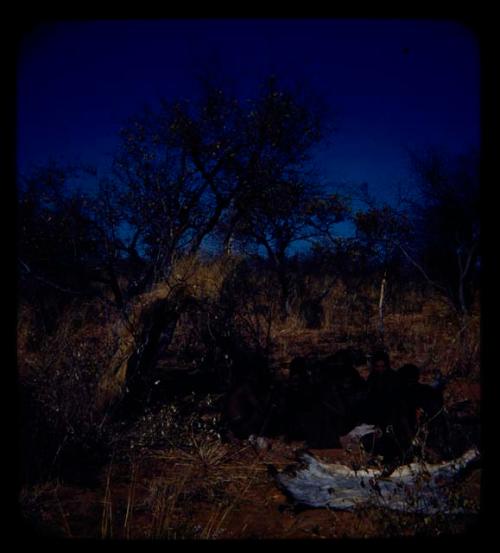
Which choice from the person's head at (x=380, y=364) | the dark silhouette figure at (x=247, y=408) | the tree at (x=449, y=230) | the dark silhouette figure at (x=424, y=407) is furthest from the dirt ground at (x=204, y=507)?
the tree at (x=449, y=230)

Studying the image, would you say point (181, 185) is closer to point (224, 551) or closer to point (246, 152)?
point (246, 152)

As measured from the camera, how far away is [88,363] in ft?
14.9

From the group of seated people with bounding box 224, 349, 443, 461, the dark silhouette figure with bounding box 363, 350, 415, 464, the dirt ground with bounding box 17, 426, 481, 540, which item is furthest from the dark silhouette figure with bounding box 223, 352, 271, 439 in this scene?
the dark silhouette figure with bounding box 363, 350, 415, 464

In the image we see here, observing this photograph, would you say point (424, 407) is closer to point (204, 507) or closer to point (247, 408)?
point (247, 408)

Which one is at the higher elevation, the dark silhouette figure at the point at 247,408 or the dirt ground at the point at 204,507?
the dark silhouette figure at the point at 247,408

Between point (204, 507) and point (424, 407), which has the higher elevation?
point (424, 407)

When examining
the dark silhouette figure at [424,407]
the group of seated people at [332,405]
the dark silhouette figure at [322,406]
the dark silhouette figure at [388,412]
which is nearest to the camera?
the dark silhouette figure at [388,412]

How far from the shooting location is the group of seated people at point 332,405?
14.0 ft

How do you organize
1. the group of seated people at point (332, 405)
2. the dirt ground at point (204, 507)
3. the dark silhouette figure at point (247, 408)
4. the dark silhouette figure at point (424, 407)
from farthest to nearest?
the dark silhouette figure at point (247, 408) < the group of seated people at point (332, 405) < the dark silhouette figure at point (424, 407) < the dirt ground at point (204, 507)

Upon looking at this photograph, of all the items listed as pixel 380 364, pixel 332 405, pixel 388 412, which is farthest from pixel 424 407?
pixel 332 405

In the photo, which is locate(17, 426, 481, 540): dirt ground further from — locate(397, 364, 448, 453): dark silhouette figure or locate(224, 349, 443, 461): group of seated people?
locate(397, 364, 448, 453): dark silhouette figure

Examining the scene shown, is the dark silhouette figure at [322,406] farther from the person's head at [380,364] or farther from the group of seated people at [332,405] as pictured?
the person's head at [380,364]

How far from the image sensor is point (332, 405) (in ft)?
15.6

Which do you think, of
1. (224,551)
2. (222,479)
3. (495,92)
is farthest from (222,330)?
(495,92)
